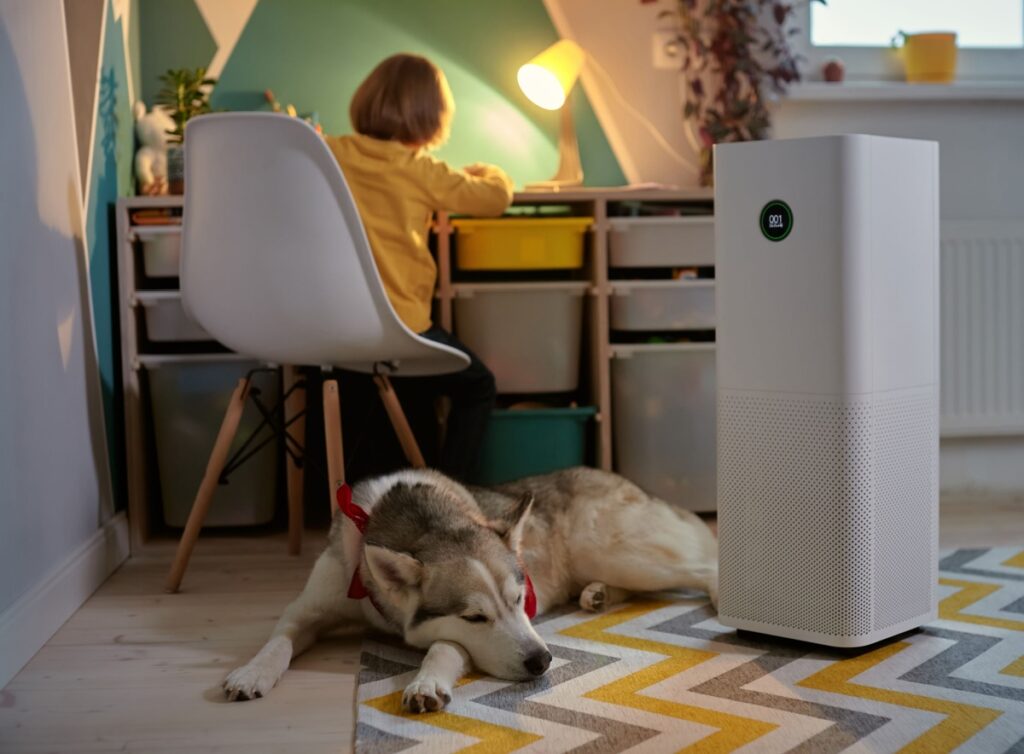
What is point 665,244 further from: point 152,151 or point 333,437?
point 152,151

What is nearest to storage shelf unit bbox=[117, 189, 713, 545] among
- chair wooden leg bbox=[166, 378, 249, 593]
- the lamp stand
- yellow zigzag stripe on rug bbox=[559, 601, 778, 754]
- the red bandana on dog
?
the lamp stand

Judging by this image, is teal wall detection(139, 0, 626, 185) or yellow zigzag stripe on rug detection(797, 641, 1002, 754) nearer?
yellow zigzag stripe on rug detection(797, 641, 1002, 754)

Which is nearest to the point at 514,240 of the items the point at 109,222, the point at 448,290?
the point at 448,290

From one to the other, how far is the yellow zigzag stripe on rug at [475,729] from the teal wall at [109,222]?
138 cm

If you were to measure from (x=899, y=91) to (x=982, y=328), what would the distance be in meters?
0.72

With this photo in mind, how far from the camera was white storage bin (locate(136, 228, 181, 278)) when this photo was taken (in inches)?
115

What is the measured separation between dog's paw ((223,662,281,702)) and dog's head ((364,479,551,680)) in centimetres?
21

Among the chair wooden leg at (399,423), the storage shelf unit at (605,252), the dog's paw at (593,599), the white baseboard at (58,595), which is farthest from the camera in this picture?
the storage shelf unit at (605,252)

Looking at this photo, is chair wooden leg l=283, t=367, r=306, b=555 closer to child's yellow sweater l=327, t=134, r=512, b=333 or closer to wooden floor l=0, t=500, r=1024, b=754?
wooden floor l=0, t=500, r=1024, b=754

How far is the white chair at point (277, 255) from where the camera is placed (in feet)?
7.59

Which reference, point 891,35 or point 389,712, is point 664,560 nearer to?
point 389,712

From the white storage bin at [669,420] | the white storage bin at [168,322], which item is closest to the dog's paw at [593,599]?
the white storage bin at [669,420]

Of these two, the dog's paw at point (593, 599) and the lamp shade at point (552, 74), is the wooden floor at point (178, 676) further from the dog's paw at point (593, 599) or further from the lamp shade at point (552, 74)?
the lamp shade at point (552, 74)

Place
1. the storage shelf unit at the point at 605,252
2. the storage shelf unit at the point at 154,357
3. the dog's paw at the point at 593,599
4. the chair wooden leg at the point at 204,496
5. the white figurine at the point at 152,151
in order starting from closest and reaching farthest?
the dog's paw at the point at 593,599 < the chair wooden leg at the point at 204,496 < the storage shelf unit at the point at 154,357 < the storage shelf unit at the point at 605,252 < the white figurine at the point at 152,151
